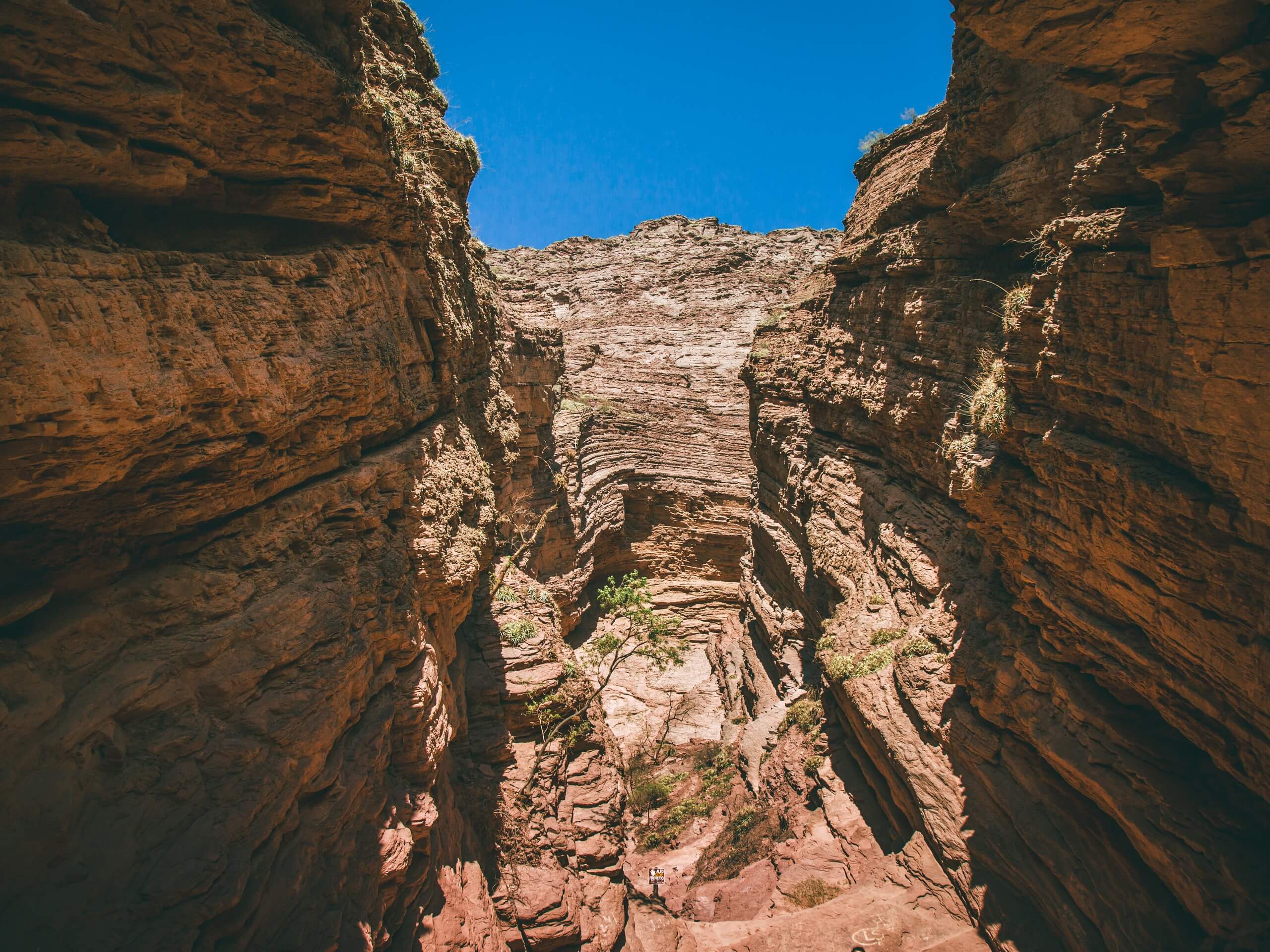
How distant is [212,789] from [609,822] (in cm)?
739

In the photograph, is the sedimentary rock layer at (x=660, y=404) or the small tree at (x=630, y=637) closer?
the small tree at (x=630, y=637)

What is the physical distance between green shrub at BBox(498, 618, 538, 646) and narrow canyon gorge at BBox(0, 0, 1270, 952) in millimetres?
90

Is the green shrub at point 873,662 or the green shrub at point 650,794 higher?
the green shrub at point 873,662

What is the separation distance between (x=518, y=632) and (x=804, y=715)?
5.52 metres

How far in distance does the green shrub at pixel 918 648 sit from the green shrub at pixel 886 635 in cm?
52

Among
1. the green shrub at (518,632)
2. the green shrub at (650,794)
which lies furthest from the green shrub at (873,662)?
the green shrub at (650,794)

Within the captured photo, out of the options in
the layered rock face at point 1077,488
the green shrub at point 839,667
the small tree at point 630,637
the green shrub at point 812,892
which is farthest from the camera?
the small tree at point 630,637

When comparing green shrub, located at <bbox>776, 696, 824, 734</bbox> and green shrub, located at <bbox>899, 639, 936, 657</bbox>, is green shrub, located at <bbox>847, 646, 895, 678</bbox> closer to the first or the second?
green shrub, located at <bbox>899, 639, 936, 657</bbox>

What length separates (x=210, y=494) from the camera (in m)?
4.44

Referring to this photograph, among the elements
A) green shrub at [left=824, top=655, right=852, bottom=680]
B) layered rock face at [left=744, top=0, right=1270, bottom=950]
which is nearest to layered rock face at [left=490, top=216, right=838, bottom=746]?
green shrub at [left=824, top=655, right=852, bottom=680]

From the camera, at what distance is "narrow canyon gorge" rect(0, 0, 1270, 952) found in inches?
135

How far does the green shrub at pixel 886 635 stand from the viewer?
363 inches

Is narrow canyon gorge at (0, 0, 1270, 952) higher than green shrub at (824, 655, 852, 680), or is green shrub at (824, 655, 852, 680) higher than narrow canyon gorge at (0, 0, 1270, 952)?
narrow canyon gorge at (0, 0, 1270, 952)

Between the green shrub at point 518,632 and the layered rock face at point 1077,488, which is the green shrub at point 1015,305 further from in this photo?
the green shrub at point 518,632
